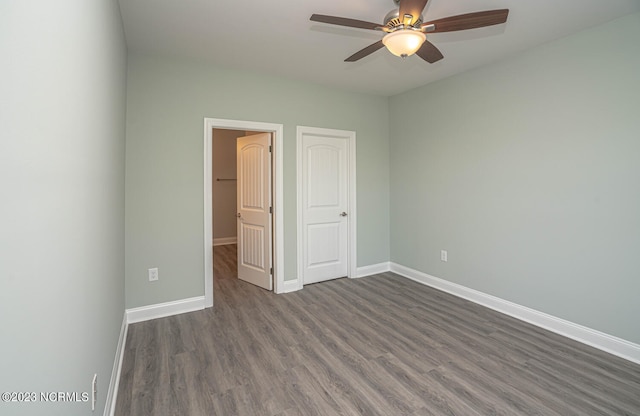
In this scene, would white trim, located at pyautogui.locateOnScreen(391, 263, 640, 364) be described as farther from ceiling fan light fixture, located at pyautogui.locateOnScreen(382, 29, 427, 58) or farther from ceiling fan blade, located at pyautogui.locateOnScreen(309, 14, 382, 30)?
ceiling fan blade, located at pyautogui.locateOnScreen(309, 14, 382, 30)

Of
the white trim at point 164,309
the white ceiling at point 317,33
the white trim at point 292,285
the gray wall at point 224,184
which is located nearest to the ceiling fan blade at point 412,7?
the white ceiling at point 317,33

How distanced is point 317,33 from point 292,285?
9.38 ft

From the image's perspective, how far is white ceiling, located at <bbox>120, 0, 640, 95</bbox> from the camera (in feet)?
7.43

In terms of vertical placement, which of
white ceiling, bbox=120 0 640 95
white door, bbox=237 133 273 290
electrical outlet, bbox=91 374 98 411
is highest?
white ceiling, bbox=120 0 640 95

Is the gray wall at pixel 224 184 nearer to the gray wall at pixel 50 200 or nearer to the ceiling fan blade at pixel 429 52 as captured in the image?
the ceiling fan blade at pixel 429 52

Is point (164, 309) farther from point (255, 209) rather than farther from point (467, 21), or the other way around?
point (467, 21)

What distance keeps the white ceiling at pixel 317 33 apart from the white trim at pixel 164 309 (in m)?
2.59

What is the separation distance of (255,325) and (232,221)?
4507mm

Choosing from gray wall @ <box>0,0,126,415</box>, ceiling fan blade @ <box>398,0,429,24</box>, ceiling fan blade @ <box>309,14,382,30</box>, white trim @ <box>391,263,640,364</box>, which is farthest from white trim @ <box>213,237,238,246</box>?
ceiling fan blade @ <box>398,0,429,24</box>

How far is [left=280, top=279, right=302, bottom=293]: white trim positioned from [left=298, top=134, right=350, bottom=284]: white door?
0.56 feet

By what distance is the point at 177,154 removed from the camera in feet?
10.5

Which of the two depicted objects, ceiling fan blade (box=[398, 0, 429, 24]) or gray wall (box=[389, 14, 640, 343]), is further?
gray wall (box=[389, 14, 640, 343])

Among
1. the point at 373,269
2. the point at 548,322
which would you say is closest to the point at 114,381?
the point at 373,269

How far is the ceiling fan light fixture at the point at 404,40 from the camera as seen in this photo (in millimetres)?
1930
